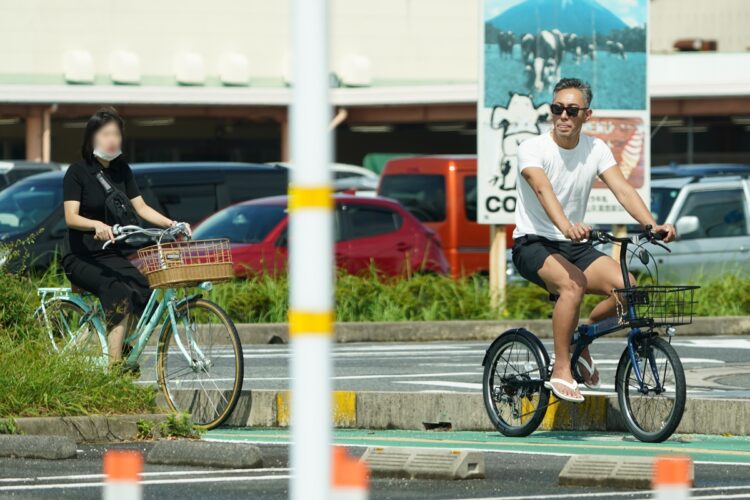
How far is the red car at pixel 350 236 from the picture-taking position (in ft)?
60.5

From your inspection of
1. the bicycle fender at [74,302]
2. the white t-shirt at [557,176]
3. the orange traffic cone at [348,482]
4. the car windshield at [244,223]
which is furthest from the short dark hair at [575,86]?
the car windshield at [244,223]

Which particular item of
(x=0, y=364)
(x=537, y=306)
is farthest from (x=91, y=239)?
(x=537, y=306)

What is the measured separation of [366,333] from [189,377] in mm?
7349

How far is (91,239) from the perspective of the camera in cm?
984

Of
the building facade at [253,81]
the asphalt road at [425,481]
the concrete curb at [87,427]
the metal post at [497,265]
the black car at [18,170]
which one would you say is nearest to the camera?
the asphalt road at [425,481]

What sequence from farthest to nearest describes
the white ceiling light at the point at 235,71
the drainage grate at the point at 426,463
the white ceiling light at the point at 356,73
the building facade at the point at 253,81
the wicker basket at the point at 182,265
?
the white ceiling light at the point at 356,73 < the white ceiling light at the point at 235,71 < the building facade at the point at 253,81 < the wicker basket at the point at 182,265 < the drainage grate at the point at 426,463

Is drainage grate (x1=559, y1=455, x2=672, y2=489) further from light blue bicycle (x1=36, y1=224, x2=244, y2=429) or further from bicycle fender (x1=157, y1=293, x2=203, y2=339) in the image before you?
bicycle fender (x1=157, y1=293, x2=203, y2=339)

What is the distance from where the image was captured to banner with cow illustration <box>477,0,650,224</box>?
17.5 meters

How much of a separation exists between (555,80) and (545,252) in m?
8.96

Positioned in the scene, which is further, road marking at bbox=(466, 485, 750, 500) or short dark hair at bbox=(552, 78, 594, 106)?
short dark hair at bbox=(552, 78, 594, 106)

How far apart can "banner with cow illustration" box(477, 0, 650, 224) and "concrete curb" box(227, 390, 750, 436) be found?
7.92 metres

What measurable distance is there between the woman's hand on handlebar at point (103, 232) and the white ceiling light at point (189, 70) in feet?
100

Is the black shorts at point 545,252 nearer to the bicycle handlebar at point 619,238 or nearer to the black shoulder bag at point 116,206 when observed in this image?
the bicycle handlebar at point 619,238

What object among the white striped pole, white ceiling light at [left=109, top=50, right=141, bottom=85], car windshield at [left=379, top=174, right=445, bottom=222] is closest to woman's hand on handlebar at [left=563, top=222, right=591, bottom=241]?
A: the white striped pole
